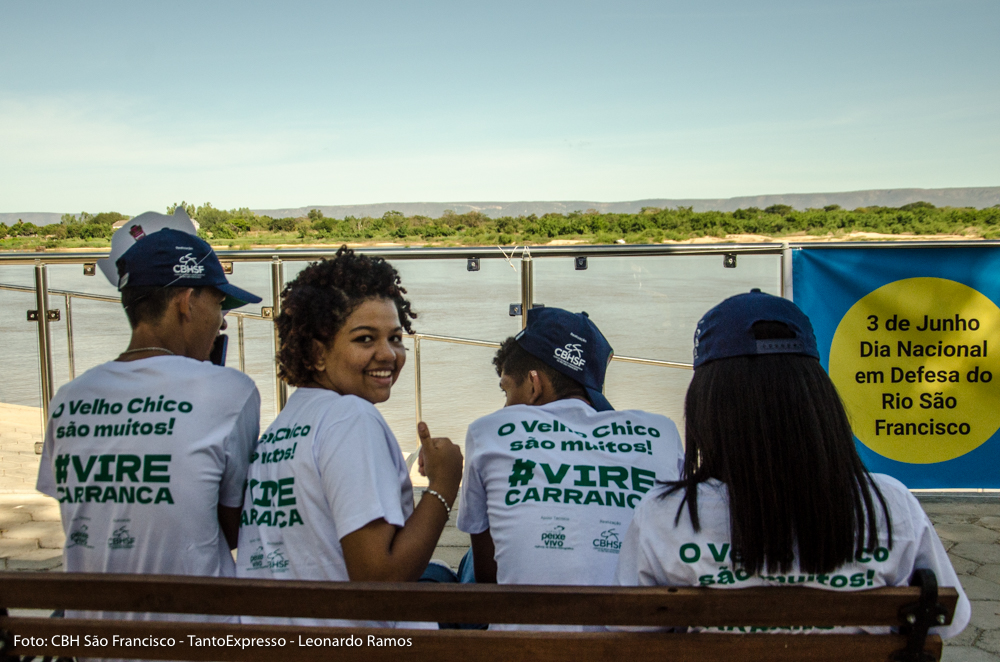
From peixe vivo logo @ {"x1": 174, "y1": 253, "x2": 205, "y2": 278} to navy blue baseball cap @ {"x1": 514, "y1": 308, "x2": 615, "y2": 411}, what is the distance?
40.0 inches

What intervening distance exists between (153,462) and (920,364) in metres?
4.24

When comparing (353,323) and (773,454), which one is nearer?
(773,454)

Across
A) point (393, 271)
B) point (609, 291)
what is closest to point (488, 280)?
Answer: point (609, 291)

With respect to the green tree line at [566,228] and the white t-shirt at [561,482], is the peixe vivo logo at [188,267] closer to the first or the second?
the white t-shirt at [561,482]

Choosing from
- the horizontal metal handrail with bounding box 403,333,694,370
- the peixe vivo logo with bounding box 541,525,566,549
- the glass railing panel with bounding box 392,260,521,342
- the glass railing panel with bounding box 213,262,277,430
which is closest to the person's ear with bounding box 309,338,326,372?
the peixe vivo logo with bounding box 541,525,566,549

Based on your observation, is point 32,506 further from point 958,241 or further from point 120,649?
point 958,241

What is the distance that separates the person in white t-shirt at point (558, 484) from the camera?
1.83 meters

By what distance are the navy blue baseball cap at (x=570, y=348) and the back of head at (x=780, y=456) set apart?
3.01ft

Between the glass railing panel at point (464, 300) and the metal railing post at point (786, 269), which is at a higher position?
the metal railing post at point (786, 269)

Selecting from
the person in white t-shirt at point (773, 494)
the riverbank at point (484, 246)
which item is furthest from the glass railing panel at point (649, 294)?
the person in white t-shirt at point (773, 494)

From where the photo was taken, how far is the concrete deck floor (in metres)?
3.10

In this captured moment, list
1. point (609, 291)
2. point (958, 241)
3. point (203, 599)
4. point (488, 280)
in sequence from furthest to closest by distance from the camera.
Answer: point (488, 280)
point (609, 291)
point (958, 241)
point (203, 599)

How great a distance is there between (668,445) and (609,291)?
19.8 meters

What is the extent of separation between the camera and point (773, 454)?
137 centimetres
